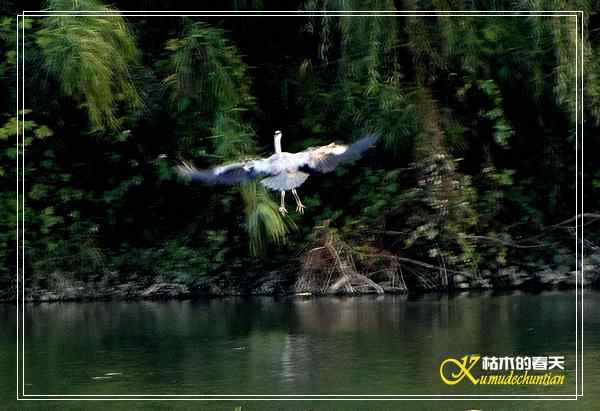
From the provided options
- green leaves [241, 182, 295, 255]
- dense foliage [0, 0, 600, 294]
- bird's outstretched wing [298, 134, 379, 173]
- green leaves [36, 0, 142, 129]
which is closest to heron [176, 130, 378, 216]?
bird's outstretched wing [298, 134, 379, 173]

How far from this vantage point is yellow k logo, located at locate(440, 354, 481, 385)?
5773 millimetres

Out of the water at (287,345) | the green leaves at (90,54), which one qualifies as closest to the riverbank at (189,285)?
the water at (287,345)

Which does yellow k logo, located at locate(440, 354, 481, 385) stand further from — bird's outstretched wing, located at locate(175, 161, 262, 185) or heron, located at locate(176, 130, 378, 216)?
bird's outstretched wing, located at locate(175, 161, 262, 185)

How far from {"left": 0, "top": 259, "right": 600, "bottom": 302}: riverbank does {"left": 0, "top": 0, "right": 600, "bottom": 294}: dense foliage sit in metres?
0.07

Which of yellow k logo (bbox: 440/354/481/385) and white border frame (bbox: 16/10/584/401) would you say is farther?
yellow k logo (bbox: 440/354/481/385)

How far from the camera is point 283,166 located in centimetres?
723

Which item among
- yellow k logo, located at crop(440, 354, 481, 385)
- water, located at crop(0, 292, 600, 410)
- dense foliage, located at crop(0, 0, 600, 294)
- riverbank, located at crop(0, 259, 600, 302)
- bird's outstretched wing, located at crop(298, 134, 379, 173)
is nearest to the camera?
water, located at crop(0, 292, 600, 410)

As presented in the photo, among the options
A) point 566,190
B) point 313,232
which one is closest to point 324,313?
point 313,232

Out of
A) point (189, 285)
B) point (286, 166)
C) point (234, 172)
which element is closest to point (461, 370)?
point (286, 166)

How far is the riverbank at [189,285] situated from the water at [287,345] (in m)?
0.18

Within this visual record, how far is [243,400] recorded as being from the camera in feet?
18.0

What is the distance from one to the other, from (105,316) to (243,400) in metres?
2.59

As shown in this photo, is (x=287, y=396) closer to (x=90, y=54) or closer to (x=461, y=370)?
(x=461, y=370)

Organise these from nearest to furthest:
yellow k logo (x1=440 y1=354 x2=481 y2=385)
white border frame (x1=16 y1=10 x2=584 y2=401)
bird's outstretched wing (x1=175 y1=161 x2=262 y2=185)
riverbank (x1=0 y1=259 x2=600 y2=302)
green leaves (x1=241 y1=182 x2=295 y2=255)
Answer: white border frame (x1=16 y1=10 x2=584 y2=401) < yellow k logo (x1=440 y1=354 x2=481 y2=385) < bird's outstretched wing (x1=175 y1=161 x2=262 y2=185) < green leaves (x1=241 y1=182 x2=295 y2=255) < riverbank (x1=0 y1=259 x2=600 y2=302)
